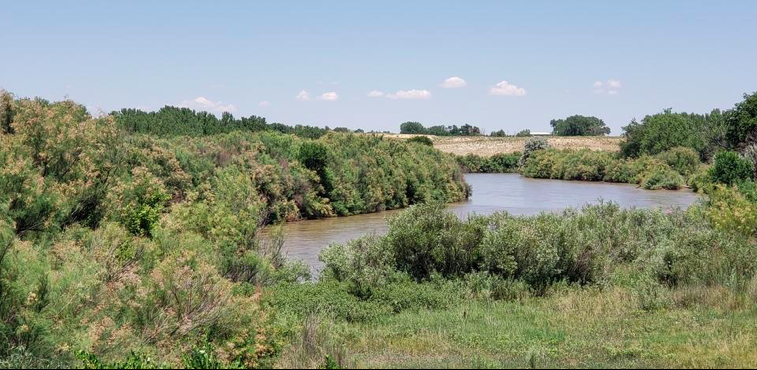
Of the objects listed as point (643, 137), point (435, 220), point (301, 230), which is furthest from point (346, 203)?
point (643, 137)

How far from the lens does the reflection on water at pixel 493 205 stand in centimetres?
2997

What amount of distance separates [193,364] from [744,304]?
9885mm

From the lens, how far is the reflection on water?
29969 mm

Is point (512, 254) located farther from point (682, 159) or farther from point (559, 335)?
point (682, 159)

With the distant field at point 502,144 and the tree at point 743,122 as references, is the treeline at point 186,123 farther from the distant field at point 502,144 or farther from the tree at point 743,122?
the distant field at point 502,144

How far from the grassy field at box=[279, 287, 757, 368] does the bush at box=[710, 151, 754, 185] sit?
2137cm

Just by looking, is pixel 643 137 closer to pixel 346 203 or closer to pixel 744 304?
pixel 346 203

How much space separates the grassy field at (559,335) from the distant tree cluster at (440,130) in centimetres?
12915

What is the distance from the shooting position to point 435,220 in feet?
61.2

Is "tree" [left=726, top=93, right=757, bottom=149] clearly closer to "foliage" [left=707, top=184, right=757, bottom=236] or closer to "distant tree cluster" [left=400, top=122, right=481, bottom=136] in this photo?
"foliage" [left=707, top=184, right=757, bottom=236]

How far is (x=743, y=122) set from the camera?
5222 centimetres

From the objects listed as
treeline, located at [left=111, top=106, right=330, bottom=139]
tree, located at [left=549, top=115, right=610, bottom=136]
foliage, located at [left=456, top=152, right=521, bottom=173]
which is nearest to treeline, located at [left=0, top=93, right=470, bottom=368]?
treeline, located at [left=111, top=106, right=330, bottom=139]

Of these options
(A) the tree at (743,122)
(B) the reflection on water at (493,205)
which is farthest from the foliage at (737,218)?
(A) the tree at (743,122)

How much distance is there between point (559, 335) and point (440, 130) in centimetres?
14503
